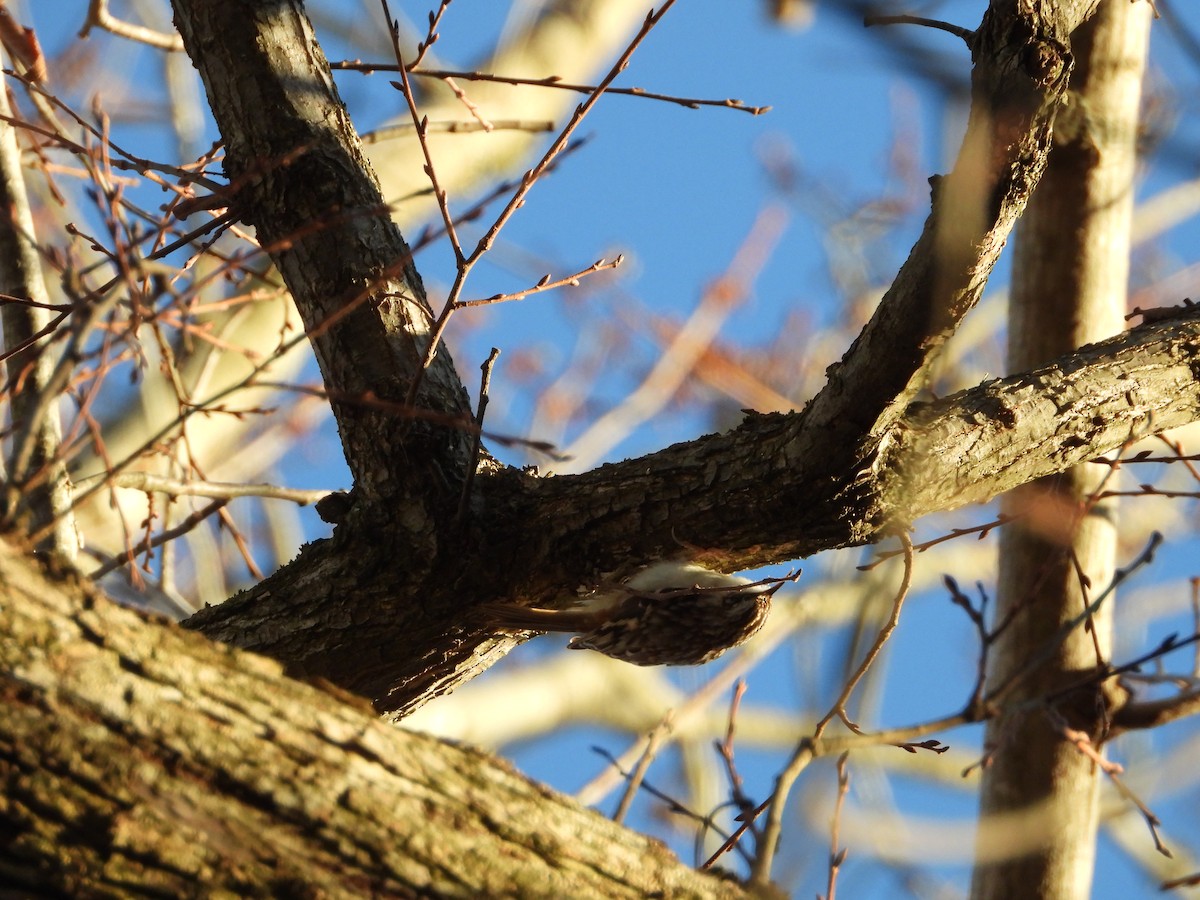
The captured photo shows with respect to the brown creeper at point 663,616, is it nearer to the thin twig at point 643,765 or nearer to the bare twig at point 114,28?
the thin twig at point 643,765

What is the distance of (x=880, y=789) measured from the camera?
20.9 ft

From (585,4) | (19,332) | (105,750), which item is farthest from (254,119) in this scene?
(585,4)

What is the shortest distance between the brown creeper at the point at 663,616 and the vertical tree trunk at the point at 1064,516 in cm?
107

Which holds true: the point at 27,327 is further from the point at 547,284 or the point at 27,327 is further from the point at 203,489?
the point at 547,284

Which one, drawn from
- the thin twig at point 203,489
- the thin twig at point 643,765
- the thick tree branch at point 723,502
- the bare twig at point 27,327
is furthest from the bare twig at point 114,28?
the thin twig at point 643,765

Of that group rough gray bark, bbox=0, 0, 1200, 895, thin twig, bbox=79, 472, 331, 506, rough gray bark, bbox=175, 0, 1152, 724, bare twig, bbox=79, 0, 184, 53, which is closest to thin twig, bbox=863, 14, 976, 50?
rough gray bark, bbox=0, 0, 1200, 895

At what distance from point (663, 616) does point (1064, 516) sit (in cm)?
156

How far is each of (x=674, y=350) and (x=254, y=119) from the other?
6.99 metres

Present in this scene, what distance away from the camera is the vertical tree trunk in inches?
142

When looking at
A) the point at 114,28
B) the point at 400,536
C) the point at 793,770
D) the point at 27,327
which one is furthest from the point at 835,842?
the point at 114,28

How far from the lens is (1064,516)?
12.0 feet

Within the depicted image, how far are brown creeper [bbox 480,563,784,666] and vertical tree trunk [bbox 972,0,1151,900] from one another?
107cm

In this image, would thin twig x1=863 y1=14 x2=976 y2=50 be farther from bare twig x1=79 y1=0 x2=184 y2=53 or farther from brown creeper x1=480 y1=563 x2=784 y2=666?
bare twig x1=79 y1=0 x2=184 y2=53

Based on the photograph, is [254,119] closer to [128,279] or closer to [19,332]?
[19,332]
